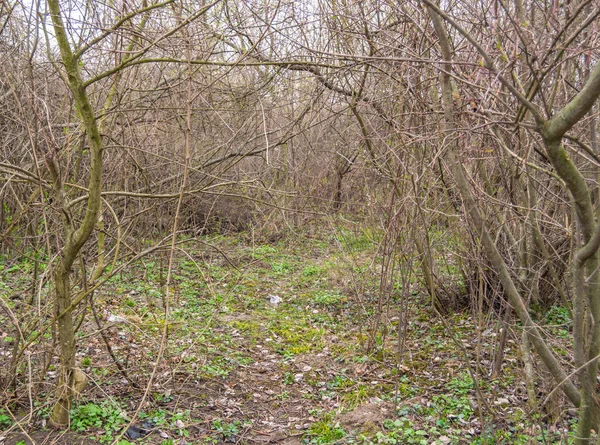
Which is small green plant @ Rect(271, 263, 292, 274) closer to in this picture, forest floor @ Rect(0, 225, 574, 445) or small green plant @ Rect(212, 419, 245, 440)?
forest floor @ Rect(0, 225, 574, 445)

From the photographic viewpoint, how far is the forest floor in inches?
147

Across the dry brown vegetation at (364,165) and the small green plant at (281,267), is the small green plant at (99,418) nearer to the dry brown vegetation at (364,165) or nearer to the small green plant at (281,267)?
the dry brown vegetation at (364,165)

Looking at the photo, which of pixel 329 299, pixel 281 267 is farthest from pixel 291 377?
pixel 281 267

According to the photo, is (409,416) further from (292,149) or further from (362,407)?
(292,149)

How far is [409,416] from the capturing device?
13.7 ft

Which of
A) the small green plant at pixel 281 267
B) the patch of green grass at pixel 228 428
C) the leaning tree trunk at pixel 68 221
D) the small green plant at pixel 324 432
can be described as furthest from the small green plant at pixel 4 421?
the small green plant at pixel 281 267

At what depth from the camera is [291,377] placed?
4.97 meters

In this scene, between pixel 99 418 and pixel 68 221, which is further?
pixel 99 418

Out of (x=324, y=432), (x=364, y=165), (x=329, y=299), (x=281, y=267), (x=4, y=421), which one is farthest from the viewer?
(x=281, y=267)

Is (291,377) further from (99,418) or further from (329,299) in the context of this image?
(329,299)

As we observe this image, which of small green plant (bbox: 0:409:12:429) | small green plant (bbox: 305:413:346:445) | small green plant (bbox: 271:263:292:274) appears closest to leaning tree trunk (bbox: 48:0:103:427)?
small green plant (bbox: 0:409:12:429)

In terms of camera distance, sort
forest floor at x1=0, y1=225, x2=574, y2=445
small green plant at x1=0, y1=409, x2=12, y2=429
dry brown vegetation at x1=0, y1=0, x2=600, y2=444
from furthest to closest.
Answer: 1. forest floor at x1=0, y1=225, x2=574, y2=445
2. small green plant at x1=0, y1=409, x2=12, y2=429
3. dry brown vegetation at x1=0, y1=0, x2=600, y2=444

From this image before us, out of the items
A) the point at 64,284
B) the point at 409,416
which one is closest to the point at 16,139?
the point at 64,284

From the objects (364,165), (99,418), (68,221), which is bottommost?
(99,418)
